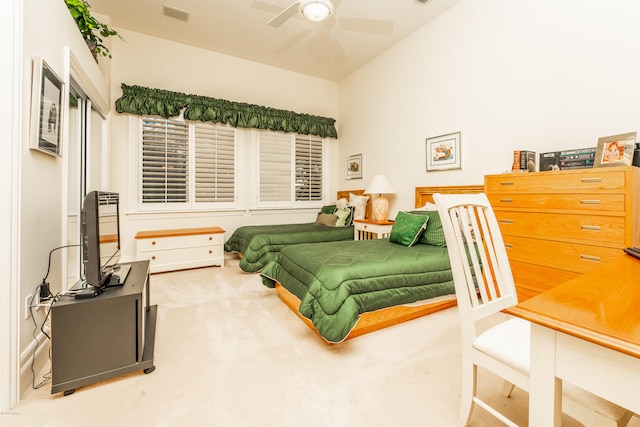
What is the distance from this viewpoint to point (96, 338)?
5.13ft

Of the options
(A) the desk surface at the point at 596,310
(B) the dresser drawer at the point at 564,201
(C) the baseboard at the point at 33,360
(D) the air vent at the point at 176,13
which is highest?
(D) the air vent at the point at 176,13

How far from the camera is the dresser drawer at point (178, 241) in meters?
3.76

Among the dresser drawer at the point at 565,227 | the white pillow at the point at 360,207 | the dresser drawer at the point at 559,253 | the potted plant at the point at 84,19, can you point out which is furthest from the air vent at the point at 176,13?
the dresser drawer at the point at 559,253

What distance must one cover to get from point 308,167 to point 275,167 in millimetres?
677

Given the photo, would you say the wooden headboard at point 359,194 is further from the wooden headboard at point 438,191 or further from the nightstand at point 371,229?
the wooden headboard at point 438,191

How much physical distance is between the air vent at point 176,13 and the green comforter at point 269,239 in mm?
2879

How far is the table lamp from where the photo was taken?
4.20 meters

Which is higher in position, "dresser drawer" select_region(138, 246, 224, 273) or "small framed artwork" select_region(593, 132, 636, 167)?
"small framed artwork" select_region(593, 132, 636, 167)

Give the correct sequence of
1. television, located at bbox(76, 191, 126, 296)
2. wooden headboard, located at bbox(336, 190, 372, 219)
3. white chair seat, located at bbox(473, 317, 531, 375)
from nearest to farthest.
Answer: white chair seat, located at bbox(473, 317, 531, 375), television, located at bbox(76, 191, 126, 296), wooden headboard, located at bbox(336, 190, 372, 219)

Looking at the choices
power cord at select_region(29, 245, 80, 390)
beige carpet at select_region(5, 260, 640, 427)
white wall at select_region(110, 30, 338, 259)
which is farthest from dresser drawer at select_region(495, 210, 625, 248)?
white wall at select_region(110, 30, 338, 259)

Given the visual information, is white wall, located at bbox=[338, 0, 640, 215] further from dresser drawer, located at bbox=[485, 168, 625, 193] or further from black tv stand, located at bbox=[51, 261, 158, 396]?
black tv stand, located at bbox=[51, 261, 158, 396]

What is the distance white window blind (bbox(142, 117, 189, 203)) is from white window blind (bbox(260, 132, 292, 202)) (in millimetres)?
1230

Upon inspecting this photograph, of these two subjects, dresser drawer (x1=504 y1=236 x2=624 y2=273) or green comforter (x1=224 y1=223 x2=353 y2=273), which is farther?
green comforter (x1=224 y1=223 x2=353 y2=273)

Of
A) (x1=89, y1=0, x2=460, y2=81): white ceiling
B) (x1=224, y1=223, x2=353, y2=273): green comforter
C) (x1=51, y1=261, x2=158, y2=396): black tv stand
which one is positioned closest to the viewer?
(x1=51, y1=261, x2=158, y2=396): black tv stand
